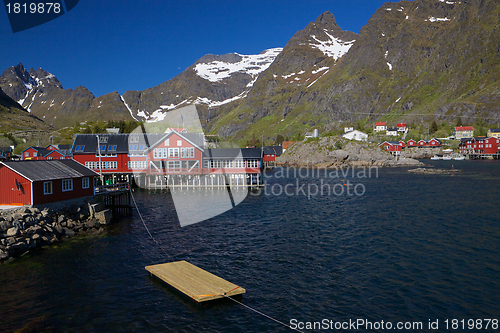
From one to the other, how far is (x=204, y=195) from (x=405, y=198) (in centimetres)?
3938

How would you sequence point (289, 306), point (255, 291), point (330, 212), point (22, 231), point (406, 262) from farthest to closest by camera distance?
point (330, 212), point (22, 231), point (406, 262), point (255, 291), point (289, 306)

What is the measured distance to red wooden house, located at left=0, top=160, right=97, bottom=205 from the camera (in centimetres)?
3556

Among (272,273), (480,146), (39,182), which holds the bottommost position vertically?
(272,273)

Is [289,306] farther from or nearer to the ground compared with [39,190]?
nearer to the ground

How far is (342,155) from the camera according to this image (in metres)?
143

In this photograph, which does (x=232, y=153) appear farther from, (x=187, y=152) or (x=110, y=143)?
(x=110, y=143)

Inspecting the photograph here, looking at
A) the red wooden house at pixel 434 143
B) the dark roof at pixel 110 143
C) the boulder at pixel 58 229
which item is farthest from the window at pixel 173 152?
the red wooden house at pixel 434 143

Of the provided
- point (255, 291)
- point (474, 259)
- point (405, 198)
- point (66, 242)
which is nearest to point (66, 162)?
point (66, 242)

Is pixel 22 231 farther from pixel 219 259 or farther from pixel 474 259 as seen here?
pixel 474 259

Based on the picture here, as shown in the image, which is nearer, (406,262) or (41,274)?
(41,274)

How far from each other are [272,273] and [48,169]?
30838 millimetres

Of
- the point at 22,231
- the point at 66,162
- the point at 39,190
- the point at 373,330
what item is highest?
the point at 66,162

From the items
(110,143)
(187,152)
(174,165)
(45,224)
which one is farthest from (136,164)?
(45,224)

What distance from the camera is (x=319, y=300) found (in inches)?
873
